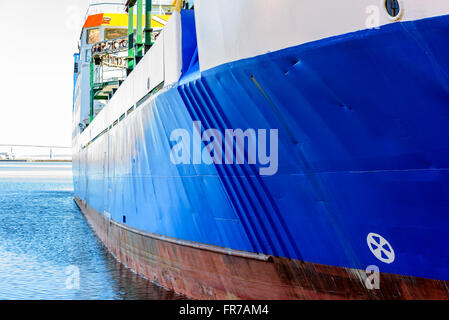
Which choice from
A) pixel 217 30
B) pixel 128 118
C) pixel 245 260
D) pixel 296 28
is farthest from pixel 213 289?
pixel 128 118

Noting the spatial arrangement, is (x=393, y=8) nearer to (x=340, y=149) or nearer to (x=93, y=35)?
(x=340, y=149)

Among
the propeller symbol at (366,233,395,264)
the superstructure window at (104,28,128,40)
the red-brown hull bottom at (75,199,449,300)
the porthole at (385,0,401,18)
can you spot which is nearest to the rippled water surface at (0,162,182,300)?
the red-brown hull bottom at (75,199,449,300)

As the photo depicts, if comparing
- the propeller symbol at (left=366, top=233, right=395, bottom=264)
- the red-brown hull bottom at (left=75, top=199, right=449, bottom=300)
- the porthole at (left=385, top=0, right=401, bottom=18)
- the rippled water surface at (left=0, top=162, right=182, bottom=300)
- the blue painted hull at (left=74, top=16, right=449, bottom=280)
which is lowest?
the rippled water surface at (left=0, top=162, right=182, bottom=300)

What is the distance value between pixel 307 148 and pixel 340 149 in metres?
0.36

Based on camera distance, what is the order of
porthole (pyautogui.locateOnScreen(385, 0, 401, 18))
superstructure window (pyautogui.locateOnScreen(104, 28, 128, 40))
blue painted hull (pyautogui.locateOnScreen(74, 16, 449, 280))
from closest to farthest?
1. porthole (pyautogui.locateOnScreen(385, 0, 401, 18))
2. blue painted hull (pyautogui.locateOnScreen(74, 16, 449, 280))
3. superstructure window (pyautogui.locateOnScreen(104, 28, 128, 40))

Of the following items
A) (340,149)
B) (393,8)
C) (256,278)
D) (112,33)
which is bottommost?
(256,278)

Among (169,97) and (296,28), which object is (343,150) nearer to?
(296,28)

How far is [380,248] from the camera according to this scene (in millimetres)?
4148

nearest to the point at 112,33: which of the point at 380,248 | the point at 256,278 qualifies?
the point at 256,278

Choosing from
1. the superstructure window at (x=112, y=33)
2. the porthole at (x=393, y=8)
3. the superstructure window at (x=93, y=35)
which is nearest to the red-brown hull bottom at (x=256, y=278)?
the porthole at (x=393, y=8)

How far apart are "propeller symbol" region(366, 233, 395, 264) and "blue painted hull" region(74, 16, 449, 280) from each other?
0.04 m

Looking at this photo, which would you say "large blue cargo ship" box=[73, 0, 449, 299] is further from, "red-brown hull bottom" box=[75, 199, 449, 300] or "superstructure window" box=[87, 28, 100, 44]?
"superstructure window" box=[87, 28, 100, 44]

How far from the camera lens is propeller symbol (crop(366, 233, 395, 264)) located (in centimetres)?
407

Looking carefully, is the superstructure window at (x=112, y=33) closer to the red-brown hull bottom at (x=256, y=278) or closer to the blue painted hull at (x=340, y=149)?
the red-brown hull bottom at (x=256, y=278)
